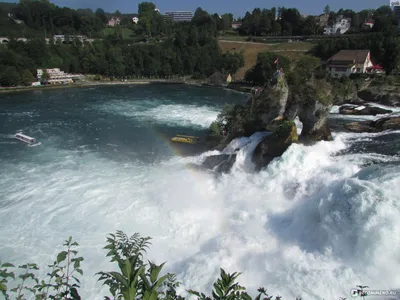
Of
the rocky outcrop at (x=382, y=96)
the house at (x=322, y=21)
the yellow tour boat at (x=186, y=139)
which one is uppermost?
the house at (x=322, y=21)

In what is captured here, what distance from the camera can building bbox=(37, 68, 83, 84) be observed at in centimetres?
6184

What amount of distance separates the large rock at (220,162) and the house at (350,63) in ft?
136

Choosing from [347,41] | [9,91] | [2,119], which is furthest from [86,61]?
[347,41]

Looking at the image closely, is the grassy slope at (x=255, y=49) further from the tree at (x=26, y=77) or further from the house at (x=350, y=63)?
the tree at (x=26, y=77)

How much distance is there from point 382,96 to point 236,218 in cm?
2949

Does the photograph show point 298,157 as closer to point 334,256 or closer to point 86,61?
point 334,256

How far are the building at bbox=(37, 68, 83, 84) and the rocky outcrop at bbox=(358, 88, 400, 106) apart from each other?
183 feet

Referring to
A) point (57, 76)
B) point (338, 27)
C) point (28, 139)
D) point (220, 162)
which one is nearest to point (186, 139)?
point (220, 162)

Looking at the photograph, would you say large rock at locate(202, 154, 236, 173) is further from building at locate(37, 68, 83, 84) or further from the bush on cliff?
building at locate(37, 68, 83, 84)

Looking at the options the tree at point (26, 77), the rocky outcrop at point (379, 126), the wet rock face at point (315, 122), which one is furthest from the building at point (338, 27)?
the wet rock face at point (315, 122)

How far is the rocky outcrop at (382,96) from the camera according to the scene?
33281 millimetres

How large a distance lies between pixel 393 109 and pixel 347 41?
3887 centimetres

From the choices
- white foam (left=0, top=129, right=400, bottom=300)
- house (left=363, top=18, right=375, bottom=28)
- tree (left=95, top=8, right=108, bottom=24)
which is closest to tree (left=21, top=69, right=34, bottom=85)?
white foam (left=0, top=129, right=400, bottom=300)

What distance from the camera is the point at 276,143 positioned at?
1841cm
